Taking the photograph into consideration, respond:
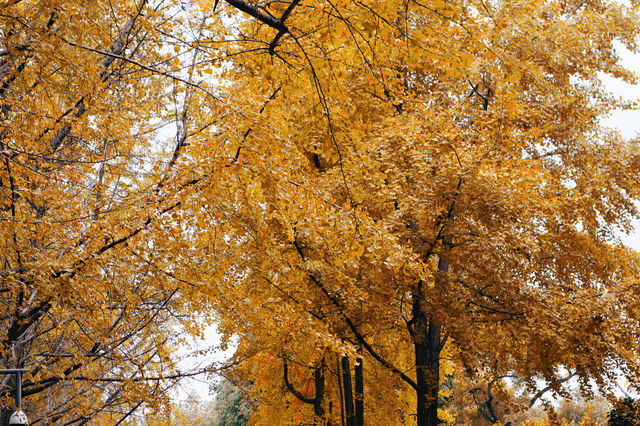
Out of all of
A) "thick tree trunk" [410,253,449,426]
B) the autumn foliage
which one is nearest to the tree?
the autumn foliage

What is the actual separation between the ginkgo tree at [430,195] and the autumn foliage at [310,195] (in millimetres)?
43

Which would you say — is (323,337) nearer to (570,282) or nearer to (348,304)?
(348,304)

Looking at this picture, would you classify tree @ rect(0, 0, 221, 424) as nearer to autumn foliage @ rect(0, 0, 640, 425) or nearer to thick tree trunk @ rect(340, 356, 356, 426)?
autumn foliage @ rect(0, 0, 640, 425)

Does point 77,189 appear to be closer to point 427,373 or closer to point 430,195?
point 430,195

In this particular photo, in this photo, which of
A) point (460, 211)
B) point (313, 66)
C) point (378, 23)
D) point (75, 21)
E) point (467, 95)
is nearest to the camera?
point (378, 23)

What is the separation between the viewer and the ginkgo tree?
15.6 ft

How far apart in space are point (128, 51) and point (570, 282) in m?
8.59

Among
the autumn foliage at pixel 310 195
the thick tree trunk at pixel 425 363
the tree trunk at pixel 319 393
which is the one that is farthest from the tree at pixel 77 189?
the tree trunk at pixel 319 393

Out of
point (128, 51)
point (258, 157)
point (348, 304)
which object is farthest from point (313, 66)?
point (348, 304)

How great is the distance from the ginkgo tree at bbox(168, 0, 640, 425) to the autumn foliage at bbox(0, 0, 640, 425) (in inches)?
1.7

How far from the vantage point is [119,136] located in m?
6.41

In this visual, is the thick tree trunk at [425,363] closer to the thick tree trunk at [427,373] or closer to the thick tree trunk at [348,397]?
the thick tree trunk at [427,373]

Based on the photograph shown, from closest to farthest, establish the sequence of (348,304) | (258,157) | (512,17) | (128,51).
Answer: (258,157)
(128,51)
(348,304)
(512,17)

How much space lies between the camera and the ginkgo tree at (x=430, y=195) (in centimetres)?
475
